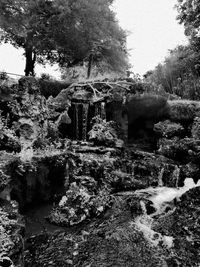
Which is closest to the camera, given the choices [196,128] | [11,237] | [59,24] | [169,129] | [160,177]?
[11,237]

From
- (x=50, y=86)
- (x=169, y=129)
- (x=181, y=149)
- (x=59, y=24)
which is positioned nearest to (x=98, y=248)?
(x=181, y=149)

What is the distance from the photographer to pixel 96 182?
23.6 ft

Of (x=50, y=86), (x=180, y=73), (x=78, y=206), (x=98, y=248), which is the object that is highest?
(x=180, y=73)

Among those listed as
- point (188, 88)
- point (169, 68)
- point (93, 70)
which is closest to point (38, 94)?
point (188, 88)

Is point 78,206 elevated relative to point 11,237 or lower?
lower

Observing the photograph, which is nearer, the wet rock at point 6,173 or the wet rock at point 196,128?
the wet rock at point 6,173

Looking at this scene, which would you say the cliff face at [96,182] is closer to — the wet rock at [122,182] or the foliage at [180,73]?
the wet rock at [122,182]

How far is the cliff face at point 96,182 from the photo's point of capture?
486cm

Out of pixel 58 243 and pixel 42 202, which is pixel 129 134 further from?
pixel 58 243

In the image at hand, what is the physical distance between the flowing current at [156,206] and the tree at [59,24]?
10728mm

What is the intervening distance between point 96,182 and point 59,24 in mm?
10872

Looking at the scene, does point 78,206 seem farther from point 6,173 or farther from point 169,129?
point 169,129

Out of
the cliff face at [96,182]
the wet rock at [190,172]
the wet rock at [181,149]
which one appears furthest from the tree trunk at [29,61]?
the wet rock at [190,172]

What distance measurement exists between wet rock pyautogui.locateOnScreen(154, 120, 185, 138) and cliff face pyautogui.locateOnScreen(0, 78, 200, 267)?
51mm
